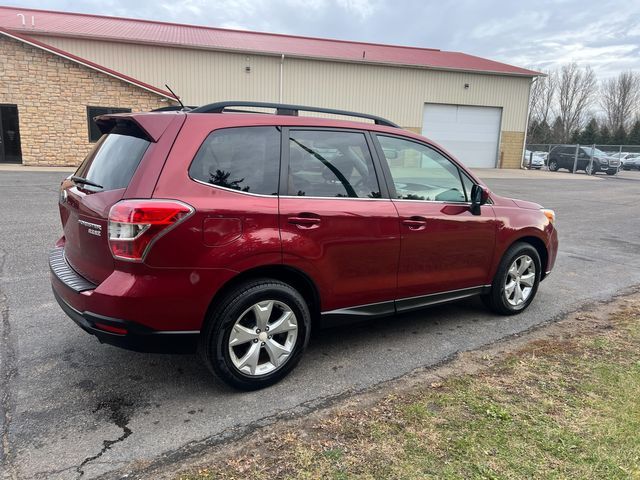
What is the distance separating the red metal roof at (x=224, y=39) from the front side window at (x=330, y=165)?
2202cm

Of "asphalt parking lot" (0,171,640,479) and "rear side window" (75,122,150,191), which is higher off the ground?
"rear side window" (75,122,150,191)

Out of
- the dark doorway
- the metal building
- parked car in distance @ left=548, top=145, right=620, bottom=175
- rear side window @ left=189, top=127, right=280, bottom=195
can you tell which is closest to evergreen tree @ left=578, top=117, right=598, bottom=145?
parked car in distance @ left=548, top=145, right=620, bottom=175

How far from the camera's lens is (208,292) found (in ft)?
9.52

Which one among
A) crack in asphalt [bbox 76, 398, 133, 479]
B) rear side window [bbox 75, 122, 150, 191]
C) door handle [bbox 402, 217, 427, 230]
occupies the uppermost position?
rear side window [bbox 75, 122, 150, 191]

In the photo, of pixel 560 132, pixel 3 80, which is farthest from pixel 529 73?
pixel 560 132

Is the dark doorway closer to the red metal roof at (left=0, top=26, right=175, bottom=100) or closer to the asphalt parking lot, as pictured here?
the red metal roof at (left=0, top=26, right=175, bottom=100)

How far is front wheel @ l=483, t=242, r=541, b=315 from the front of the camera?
459cm

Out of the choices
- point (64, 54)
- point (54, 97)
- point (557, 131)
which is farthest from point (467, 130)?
point (557, 131)

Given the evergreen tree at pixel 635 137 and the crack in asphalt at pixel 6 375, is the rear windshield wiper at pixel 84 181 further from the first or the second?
the evergreen tree at pixel 635 137

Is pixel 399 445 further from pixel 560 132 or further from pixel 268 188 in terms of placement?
pixel 560 132

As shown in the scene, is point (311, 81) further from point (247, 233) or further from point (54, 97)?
point (247, 233)

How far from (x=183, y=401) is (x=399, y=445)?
53.8 inches

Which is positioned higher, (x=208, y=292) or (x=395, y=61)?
(x=395, y=61)

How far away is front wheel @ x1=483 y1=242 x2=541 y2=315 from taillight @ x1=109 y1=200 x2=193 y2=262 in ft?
10.2
